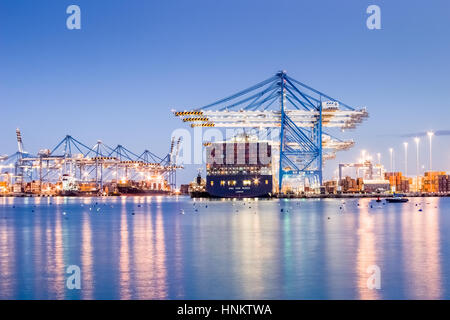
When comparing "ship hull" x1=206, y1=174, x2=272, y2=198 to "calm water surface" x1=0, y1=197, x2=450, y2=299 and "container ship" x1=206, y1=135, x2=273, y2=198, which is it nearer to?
"container ship" x1=206, y1=135, x2=273, y2=198

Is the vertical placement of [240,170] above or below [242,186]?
above

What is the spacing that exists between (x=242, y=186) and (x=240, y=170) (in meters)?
2.82

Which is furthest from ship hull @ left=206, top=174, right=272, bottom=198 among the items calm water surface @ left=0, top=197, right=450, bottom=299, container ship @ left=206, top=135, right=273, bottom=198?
calm water surface @ left=0, top=197, right=450, bottom=299

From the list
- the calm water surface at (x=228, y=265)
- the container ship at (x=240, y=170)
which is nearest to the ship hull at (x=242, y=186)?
the container ship at (x=240, y=170)

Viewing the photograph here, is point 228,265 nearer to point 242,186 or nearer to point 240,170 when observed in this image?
point 242,186

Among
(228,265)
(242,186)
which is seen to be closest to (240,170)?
(242,186)

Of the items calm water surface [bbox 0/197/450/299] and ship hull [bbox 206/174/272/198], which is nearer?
calm water surface [bbox 0/197/450/299]

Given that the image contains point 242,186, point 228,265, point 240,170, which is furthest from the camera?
point 240,170

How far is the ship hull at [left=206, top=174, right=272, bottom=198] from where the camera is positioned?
9656cm

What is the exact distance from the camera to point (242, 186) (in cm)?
9669

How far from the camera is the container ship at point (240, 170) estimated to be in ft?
317

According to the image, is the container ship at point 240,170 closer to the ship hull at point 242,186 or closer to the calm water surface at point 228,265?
the ship hull at point 242,186

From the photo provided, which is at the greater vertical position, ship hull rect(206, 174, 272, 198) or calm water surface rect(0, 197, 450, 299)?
ship hull rect(206, 174, 272, 198)
